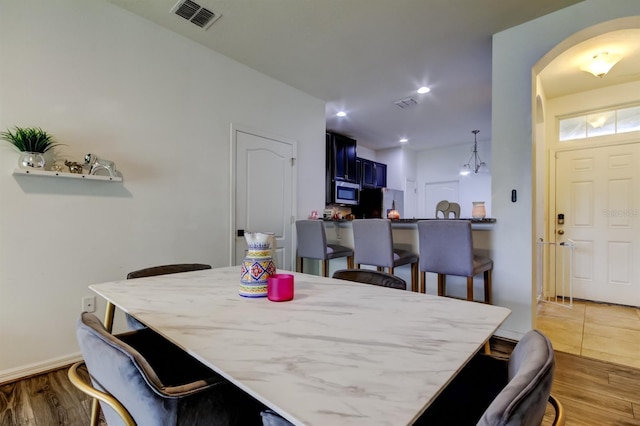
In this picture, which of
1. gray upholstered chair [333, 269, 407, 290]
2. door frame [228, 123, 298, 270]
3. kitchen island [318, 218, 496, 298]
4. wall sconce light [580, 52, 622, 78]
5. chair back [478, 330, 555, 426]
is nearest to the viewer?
chair back [478, 330, 555, 426]

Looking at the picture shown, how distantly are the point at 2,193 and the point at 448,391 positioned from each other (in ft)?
8.84

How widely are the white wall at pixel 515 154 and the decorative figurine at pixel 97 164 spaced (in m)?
3.14

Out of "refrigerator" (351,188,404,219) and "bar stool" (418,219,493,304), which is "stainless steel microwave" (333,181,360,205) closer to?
"refrigerator" (351,188,404,219)

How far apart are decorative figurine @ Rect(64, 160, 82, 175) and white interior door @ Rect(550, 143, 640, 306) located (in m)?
5.07

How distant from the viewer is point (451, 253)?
2400 mm

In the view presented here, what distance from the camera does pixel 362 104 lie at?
4.30m

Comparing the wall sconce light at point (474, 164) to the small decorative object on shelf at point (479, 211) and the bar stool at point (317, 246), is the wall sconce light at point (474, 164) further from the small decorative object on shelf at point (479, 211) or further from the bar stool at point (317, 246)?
the bar stool at point (317, 246)

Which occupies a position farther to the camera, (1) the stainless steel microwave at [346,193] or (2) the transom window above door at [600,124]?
(1) the stainless steel microwave at [346,193]

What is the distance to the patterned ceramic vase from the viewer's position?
48.9 inches

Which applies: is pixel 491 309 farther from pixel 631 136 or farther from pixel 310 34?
pixel 631 136

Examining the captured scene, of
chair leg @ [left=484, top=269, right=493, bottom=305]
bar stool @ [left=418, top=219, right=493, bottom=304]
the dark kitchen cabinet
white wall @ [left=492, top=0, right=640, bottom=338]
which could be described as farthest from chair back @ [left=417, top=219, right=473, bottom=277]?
the dark kitchen cabinet

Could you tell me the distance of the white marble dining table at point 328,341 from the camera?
0.54 m

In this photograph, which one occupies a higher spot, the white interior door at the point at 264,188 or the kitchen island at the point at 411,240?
the white interior door at the point at 264,188

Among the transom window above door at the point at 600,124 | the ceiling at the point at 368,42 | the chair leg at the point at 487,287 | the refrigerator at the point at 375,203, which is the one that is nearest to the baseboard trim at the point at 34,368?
the ceiling at the point at 368,42
